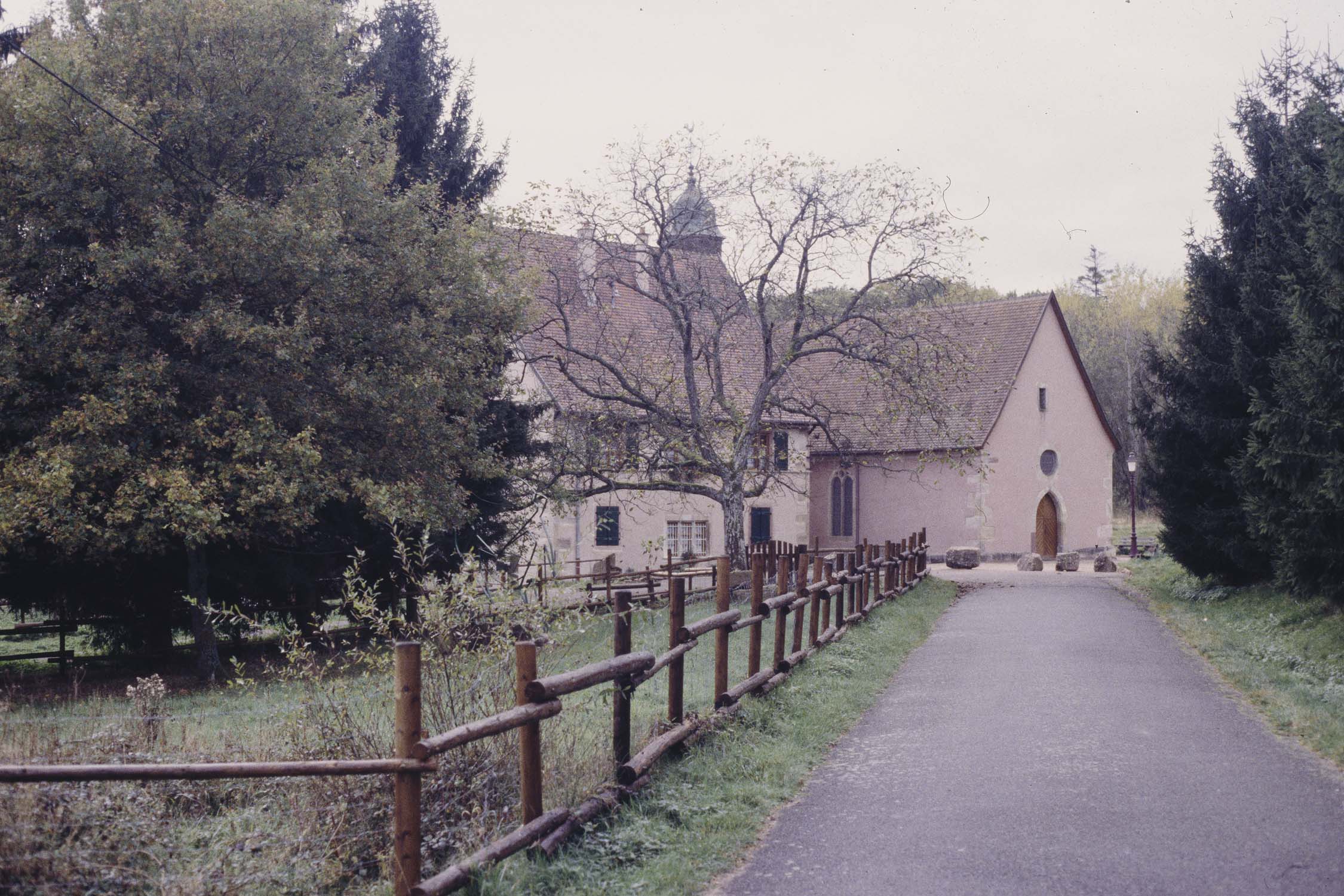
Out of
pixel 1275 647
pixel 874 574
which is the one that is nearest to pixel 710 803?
pixel 1275 647

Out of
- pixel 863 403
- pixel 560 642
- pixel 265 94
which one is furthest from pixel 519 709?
pixel 863 403

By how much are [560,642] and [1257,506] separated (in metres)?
13.8

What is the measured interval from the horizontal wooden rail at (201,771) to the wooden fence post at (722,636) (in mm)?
4403

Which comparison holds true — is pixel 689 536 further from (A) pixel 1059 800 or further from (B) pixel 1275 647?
(A) pixel 1059 800

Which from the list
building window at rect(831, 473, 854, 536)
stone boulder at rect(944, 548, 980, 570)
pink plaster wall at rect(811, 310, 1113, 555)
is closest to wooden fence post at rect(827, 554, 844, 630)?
stone boulder at rect(944, 548, 980, 570)

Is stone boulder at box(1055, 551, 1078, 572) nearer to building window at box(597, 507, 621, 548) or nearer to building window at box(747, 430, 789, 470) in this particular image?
building window at box(747, 430, 789, 470)

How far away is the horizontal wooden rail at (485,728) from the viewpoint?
5258 millimetres

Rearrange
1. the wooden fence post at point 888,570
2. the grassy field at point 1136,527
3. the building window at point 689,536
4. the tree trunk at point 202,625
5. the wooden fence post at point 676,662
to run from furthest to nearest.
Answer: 1. the grassy field at point 1136,527
2. the building window at point 689,536
3. the wooden fence post at point 888,570
4. the tree trunk at point 202,625
5. the wooden fence post at point 676,662

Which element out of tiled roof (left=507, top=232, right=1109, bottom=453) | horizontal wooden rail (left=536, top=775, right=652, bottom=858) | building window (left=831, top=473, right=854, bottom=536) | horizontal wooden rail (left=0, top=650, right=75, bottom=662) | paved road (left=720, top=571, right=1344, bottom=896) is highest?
tiled roof (left=507, top=232, right=1109, bottom=453)

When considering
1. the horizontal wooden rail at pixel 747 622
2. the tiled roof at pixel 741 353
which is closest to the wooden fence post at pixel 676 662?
the horizontal wooden rail at pixel 747 622

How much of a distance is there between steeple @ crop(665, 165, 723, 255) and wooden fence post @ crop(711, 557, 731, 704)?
1466 cm

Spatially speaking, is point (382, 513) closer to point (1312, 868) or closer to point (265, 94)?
point (265, 94)

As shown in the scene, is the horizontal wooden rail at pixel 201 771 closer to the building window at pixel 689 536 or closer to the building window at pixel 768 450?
the building window at pixel 768 450

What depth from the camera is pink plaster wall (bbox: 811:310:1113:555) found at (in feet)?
126
